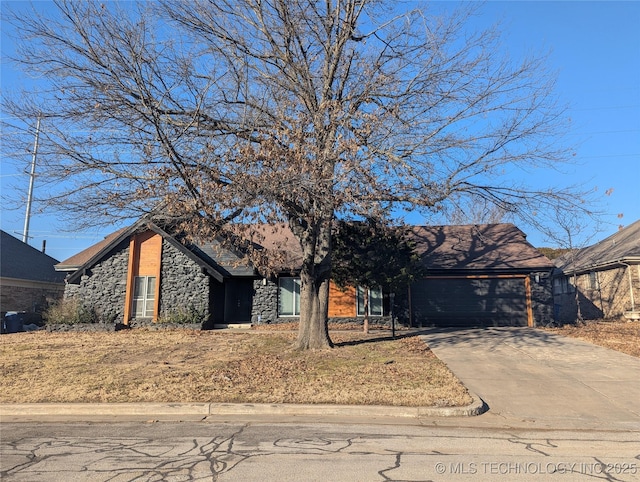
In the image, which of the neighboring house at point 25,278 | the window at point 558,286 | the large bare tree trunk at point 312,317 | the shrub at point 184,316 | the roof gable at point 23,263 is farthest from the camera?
the window at point 558,286

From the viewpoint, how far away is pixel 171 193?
9953 mm

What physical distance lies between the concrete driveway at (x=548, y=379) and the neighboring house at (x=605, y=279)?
8.56 metres

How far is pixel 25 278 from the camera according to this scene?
80.6 feet

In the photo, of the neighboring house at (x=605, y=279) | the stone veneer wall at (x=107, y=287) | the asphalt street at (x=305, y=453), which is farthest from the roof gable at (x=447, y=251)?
the asphalt street at (x=305, y=453)

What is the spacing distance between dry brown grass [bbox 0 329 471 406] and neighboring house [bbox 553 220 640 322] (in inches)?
513

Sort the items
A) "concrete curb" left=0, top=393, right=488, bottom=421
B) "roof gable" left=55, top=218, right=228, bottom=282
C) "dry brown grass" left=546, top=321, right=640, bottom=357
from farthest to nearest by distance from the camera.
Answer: "roof gable" left=55, top=218, right=228, bottom=282 < "dry brown grass" left=546, top=321, right=640, bottom=357 < "concrete curb" left=0, top=393, right=488, bottom=421

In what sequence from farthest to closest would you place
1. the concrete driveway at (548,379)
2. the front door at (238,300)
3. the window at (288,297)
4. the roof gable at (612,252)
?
the front door at (238,300) → the roof gable at (612,252) → the window at (288,297) → the concrete driveway at (548,379)

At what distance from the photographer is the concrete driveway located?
7223 mm

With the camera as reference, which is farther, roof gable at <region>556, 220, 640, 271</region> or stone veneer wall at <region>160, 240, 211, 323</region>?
roof gable at <region>556, 220, 640, 271</region>

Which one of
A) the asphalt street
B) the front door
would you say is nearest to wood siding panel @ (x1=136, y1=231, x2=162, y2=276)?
the front door

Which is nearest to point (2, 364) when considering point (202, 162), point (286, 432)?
point (202, 162)

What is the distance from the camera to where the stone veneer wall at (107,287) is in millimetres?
20516

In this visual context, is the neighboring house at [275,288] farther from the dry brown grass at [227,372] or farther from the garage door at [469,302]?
the dry brown grass at [227,372]

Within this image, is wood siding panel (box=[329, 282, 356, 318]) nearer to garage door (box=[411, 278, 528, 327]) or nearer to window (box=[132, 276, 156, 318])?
garage door (box=[411, 278, 528, 327])
